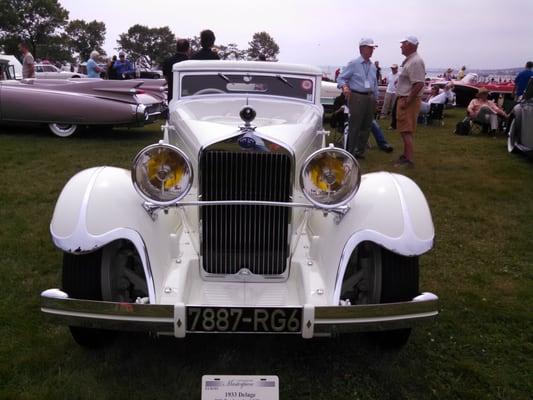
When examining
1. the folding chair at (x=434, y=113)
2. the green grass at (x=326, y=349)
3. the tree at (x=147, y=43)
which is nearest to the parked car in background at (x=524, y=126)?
the green grass at (x=326, y=349)

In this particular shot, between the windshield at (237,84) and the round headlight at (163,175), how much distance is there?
1.50 meters

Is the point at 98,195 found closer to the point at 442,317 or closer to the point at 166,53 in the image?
the point at 442,317

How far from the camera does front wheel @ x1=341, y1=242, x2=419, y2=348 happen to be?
8.39 ft

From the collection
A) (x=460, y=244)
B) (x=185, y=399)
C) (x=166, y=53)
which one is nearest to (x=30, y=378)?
(x=185, y=399)

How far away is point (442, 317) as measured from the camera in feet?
10.7

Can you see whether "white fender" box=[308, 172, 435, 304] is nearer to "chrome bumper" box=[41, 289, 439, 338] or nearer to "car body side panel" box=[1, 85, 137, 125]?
"chrome bumper" box=[41, 289, 439, 338]

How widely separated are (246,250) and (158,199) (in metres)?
0.57

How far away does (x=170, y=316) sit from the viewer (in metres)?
2.19

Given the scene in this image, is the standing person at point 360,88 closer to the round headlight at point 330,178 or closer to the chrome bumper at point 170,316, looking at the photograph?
the round headlight at point 330,178

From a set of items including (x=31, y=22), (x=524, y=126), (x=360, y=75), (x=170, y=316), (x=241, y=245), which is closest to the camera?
(x=170, y=316)

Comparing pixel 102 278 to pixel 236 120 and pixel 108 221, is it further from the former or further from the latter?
pixel 236 120

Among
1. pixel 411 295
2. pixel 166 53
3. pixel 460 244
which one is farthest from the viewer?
pixel 166 53

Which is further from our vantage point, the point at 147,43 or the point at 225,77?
the point at 147,43

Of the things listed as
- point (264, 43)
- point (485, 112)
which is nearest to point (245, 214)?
point (485, 112)
